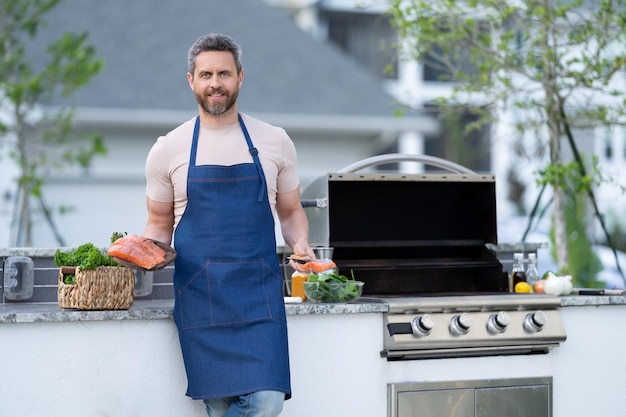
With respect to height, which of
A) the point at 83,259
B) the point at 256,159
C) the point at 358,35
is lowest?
the point at 83,259

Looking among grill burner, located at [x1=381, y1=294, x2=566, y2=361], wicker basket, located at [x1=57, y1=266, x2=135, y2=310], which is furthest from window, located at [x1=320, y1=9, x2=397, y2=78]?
wicker basket, located at [x1=57, y1=266, x2=135, y2=310]

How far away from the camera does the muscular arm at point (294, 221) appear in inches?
146

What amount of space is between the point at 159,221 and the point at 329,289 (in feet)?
2.34

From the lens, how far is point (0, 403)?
3453mm

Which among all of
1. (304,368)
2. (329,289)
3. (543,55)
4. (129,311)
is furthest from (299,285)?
(543,55)

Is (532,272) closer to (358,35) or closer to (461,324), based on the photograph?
(461,324)

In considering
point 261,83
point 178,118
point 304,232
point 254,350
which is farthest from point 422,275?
point 261,83

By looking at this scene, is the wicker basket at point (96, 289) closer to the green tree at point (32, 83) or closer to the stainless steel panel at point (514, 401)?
the stainless steel panel at point (514, 401)

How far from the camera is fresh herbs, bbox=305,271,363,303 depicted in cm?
387

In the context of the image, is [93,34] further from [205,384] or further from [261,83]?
[205,384]

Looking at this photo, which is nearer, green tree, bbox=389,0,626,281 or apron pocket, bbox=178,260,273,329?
apron pocket, bbox=178,260,273,329

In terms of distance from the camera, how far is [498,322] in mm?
3930

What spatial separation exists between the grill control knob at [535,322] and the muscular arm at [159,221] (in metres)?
1.45

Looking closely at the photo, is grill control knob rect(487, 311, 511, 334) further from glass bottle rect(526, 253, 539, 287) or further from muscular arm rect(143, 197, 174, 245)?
muscular arm rect(143, 197, 174, 245)
